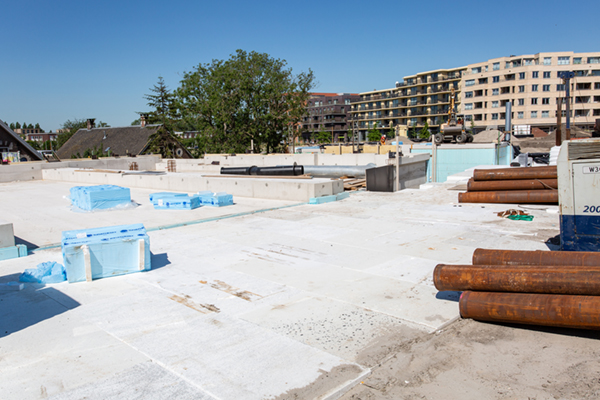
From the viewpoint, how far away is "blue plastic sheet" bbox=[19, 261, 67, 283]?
25.0ft

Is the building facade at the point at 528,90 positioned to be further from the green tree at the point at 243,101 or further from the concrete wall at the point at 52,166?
the concrete wall at the point at 52,166

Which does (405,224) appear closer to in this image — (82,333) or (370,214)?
(370,214)

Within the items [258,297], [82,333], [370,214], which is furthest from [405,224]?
[82,333]

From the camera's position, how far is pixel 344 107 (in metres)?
140

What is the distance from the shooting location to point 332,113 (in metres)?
140

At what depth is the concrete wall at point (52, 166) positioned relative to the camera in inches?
1203

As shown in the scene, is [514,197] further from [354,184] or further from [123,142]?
[123,142]

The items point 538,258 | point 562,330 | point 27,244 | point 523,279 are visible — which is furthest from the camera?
point 27,244

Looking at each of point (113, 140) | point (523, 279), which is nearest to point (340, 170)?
point (523, 279)

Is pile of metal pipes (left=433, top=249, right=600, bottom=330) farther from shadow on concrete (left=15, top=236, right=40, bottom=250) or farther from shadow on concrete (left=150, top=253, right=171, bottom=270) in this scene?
shadow on concrete (left=15, top=236, right=40, bottom=250)

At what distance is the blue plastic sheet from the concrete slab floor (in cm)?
20

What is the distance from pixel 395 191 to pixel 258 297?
13112mm

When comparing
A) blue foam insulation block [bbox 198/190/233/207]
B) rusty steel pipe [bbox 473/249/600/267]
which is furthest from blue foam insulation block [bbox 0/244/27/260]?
rusty steel pipe [bbox 473/249/600/267]

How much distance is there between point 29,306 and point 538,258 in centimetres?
740
